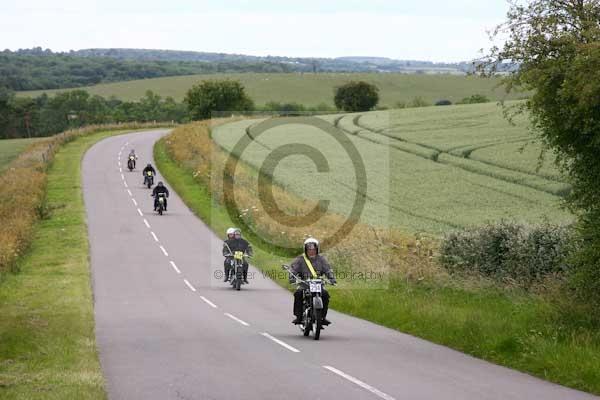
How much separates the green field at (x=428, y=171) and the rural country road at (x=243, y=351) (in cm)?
805

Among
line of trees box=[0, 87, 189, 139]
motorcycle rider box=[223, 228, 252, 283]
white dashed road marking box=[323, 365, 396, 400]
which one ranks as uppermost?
white dashed road marking box=[323, 365, 396, 400]

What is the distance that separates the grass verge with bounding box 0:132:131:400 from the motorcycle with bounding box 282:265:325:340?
4.06m

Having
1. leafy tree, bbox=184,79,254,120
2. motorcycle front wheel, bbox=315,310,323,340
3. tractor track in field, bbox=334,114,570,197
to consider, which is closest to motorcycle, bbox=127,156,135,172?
tractor track in field, bbox=334,114,570,197

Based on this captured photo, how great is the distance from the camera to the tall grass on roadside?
34031 mm

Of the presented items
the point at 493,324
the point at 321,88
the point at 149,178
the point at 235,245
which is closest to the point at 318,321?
the point at 493,324

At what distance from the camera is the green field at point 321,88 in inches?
6142

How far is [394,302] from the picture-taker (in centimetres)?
2119

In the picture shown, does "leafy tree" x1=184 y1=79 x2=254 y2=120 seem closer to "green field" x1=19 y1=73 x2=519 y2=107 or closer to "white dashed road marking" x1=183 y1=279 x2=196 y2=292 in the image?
"green field" x1=19 y1=73 x2=519 y2=107

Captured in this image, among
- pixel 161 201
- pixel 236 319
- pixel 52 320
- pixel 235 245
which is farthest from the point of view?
pixel 161 201

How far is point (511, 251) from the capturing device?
24.1m

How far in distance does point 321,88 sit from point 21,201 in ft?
423

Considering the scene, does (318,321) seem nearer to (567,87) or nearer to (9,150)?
(567,87)

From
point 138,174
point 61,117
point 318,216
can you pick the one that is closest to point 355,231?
Result: point 318,216

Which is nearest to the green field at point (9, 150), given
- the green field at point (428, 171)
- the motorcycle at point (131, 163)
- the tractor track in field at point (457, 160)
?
the motorcycle at point (131, 163)
